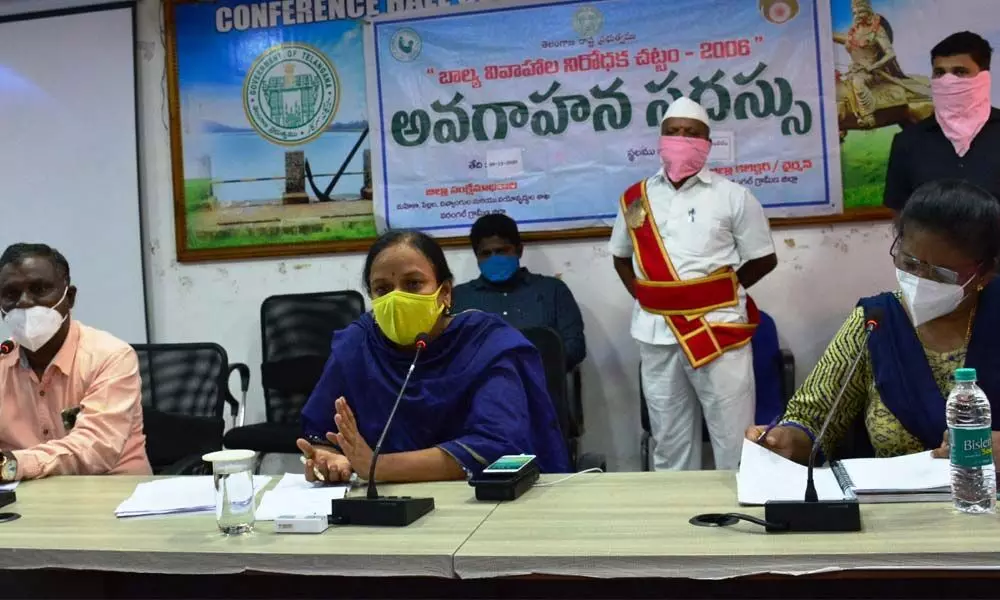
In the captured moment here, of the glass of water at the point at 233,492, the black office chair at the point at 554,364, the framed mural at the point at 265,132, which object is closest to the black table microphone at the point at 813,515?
the glass of water at the point at 233,492

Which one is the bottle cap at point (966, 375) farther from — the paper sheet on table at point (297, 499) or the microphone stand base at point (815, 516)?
the paper sheet on table at point (297, 499)

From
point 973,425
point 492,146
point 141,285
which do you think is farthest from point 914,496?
point 141,285

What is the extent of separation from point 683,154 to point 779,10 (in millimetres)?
827

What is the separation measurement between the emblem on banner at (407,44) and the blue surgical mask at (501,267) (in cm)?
102

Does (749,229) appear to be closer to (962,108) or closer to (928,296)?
(962,108)

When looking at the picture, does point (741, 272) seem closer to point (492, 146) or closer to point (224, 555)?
point (492, 146)

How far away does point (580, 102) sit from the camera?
4070 mm

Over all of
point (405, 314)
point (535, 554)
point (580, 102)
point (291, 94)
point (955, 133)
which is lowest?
point (535, 554)

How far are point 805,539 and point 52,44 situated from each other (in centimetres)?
438

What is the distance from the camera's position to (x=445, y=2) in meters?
Answer: 4.18

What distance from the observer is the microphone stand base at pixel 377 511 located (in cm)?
156

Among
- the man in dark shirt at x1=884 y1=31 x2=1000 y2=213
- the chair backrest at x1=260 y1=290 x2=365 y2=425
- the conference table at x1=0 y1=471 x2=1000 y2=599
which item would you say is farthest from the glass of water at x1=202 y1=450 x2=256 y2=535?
the man in dark shirt at x1=884 y1=31 x2=1000 y2=213

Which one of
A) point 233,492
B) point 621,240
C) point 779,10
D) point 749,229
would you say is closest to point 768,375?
point 749,229

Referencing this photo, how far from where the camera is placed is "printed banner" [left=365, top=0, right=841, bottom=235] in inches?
153
